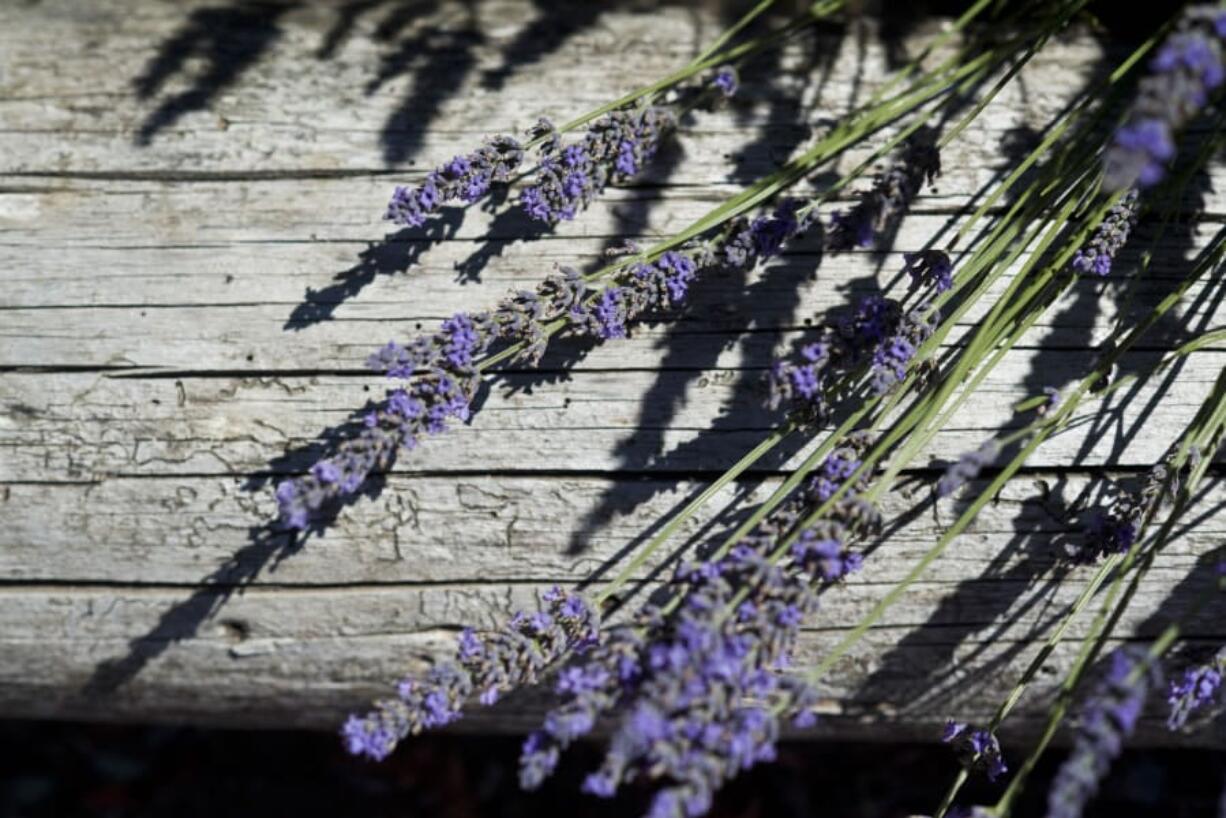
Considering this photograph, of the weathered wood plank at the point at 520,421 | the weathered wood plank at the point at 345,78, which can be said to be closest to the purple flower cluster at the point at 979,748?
the weathered wood plank at the point at 520,421

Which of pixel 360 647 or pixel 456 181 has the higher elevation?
pixel 456 181

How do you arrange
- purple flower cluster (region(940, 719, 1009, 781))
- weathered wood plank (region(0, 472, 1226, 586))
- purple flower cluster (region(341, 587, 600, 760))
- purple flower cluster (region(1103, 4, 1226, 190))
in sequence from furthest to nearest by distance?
weathered wood plank (region(0, 472, 1226, 586)) < purple flower cluster (region(940, 719, 1009, 781)) < purple flower cluster (region(341, 587, 600, 760)) < purple flower cluster (region(1103, 4, 1226, 190))

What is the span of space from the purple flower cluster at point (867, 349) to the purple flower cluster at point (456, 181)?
48cm

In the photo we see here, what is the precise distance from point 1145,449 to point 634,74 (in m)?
1.05

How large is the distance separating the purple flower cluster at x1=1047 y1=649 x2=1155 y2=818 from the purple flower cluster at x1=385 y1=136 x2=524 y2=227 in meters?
0.95

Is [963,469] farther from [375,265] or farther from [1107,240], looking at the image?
[375,265]

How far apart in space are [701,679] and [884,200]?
67 centimetres

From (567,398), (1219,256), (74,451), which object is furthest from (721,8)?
(74,451)

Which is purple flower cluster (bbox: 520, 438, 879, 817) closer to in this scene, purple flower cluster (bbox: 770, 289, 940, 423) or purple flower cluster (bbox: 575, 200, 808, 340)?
purple flower cluster (bbox: 770, 289, 940, 423)

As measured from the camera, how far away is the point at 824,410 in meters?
1.41

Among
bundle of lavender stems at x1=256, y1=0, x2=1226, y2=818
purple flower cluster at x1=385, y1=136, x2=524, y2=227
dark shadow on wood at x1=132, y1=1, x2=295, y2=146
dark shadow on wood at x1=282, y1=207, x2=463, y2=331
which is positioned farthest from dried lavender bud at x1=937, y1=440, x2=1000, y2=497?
dark shadow on wood at x1=132, y1=1, x2=295, y2=146

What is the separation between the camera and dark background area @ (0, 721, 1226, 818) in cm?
247

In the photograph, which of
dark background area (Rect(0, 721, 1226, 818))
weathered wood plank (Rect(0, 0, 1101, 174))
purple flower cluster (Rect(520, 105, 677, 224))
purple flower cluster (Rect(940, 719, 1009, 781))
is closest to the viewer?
purple flower cluster (Rect(940, 719, 1009, 781))

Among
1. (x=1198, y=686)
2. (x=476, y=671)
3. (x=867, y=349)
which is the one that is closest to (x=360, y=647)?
(x=476, y=671)
